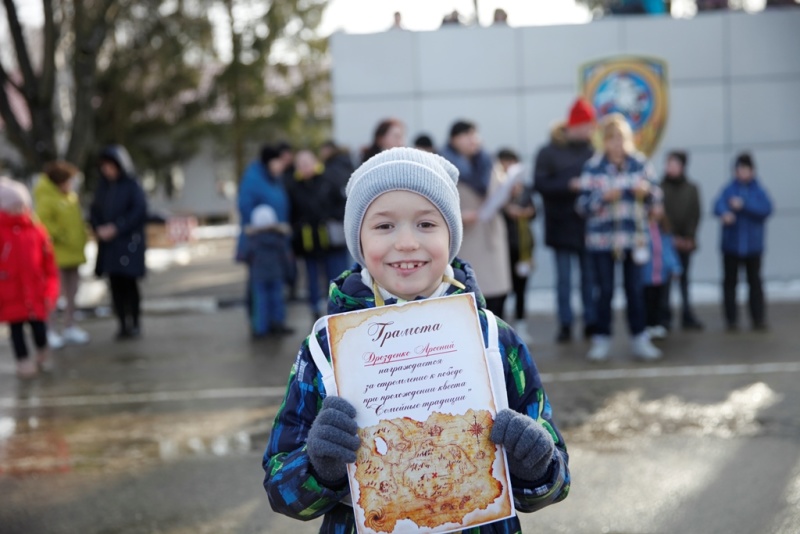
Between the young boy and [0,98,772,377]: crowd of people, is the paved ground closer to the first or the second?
[0,98,772,377]: crowd of people

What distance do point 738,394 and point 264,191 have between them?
5149 mm

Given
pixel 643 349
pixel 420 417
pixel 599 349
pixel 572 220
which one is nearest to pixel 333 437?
pixel 420 417

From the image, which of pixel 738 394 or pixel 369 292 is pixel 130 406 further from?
pixel 369 292

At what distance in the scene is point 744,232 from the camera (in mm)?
Answer: 9273

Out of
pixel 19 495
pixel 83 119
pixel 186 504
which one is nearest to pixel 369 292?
pixel 186 504

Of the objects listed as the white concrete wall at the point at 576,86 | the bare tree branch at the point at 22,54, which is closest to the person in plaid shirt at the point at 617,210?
the white concrete wall at the point at 576,86

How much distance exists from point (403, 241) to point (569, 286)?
23.4 feet

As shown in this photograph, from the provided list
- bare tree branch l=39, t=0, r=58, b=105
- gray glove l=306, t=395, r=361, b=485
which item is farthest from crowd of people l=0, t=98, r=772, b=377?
bare tree branch l=39, t=0, r=58, b=105

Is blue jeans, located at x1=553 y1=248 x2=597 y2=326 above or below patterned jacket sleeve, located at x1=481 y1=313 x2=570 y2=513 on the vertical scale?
below

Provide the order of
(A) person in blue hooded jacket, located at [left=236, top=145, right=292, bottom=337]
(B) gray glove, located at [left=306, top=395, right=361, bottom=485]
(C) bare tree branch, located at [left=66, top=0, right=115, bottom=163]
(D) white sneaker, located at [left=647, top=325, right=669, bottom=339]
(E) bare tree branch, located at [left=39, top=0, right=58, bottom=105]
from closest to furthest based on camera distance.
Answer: (B) gray glove, located at [left=306, top=395, right=361, bottom=485]
(D) white sneaker, located at [left=647, top=325, right=669, bottom=339]
(A) person in blue hooded jacket, located at [left=236, top=145, right=292, bottom=337]
(E) bare tree branch, located at [left=39, top=0, right=58, bottom=105]
(C) bare tree branch, located at [left=66, top=0, right=115, bottom=163]

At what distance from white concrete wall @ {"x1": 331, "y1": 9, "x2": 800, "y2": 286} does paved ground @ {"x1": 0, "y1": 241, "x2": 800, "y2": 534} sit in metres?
3.11

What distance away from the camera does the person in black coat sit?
1014 centimetres

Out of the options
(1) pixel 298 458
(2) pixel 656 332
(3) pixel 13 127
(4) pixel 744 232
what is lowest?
(2) pixel 656 332

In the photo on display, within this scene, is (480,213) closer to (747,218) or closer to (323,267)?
(747,218)
